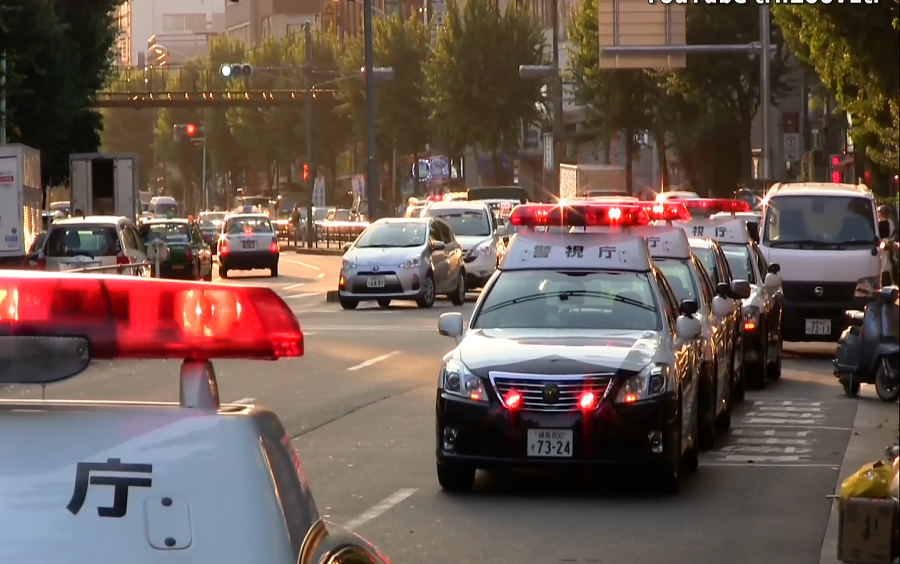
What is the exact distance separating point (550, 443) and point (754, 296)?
Result: 8.31m

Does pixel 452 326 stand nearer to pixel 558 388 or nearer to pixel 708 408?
pixel 558 388

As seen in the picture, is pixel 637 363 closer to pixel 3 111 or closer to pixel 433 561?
pixel 433 561

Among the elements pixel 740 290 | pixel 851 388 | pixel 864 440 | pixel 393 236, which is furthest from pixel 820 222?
pixel 393 236

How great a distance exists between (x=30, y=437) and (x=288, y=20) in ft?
546

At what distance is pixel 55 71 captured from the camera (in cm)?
4034

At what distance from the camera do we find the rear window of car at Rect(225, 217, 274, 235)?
46719mm

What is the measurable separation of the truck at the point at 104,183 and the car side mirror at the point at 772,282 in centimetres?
→ 3182

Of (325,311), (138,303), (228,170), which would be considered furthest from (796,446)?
(228,170)

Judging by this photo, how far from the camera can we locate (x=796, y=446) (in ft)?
45.3

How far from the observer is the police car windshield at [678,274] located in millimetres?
15367

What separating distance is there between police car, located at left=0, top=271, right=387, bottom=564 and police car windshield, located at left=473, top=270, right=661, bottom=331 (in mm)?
8823

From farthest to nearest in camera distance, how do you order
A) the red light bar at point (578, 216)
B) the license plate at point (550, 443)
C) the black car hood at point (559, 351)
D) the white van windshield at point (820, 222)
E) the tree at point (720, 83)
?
Answer: the tree at point (720, 83)
the white van windshield at point (820, 222)
the red light bar at point (578, 216)
the black car hood at point (559, 351)
the license plate at point (550, 443)

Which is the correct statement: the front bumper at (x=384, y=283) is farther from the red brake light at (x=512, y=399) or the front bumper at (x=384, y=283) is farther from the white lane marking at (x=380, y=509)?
the red brake light at (x=512, y=399)

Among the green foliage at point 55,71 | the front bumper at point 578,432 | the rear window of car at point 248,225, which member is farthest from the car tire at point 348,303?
the front bumper at point 578,432
